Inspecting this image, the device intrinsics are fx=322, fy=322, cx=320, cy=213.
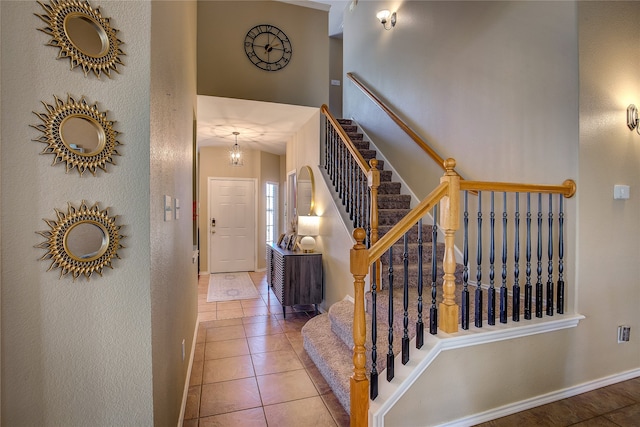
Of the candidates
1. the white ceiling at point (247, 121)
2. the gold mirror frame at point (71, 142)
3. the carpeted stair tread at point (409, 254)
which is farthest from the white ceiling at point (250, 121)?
the gold mirror frame at point (71, 142)

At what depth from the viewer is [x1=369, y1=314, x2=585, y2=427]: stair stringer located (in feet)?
5.85

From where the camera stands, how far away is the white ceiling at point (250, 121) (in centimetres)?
411

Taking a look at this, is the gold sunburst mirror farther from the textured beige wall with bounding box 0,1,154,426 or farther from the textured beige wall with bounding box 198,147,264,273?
the textured beige wall with bounding box 198,147,264,273

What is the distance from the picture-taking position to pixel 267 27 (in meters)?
4.07

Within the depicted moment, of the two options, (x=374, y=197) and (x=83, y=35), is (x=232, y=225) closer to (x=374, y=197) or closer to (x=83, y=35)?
(x=374, y=197)

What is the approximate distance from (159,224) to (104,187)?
1.01 ft

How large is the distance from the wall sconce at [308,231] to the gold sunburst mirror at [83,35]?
10.1 feet

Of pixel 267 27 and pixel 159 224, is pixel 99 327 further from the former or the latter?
pixel 267 27

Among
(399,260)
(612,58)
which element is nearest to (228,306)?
(399,260)

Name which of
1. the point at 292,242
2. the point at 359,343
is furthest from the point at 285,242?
the point at 359,343

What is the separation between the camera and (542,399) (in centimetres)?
218

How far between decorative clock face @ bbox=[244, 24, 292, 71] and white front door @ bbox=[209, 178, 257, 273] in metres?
3.11

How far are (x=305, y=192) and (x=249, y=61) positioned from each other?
183 centimetres

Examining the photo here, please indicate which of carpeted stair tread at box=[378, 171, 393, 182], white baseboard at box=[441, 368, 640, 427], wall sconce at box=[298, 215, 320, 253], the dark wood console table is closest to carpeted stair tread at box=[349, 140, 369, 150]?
carpeted stair tread at box=[378, 171, 393, 182]
